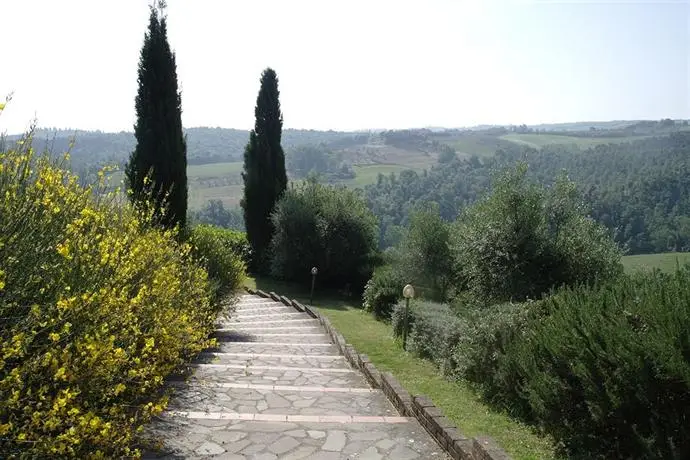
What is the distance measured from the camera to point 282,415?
6117 millimetres

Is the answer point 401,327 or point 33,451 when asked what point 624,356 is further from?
point 401,327

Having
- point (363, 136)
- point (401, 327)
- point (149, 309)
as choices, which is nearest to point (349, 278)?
point (401, 327)

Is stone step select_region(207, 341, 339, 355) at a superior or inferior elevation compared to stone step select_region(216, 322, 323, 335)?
superior

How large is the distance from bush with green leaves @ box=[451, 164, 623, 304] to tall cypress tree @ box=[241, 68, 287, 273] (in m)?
14.5

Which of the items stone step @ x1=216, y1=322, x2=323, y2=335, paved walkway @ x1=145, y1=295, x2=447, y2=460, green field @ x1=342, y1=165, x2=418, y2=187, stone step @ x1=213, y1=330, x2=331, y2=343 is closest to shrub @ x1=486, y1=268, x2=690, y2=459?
paved walkway @ x1=145, y1=295, x2=447, y2=460

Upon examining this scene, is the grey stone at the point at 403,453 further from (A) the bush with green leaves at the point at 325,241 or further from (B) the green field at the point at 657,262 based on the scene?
(A) the bush with green leaves at the point at 325,241

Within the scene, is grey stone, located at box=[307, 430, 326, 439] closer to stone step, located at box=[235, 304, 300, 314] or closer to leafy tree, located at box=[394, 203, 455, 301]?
stone step, located at box=[235, 304, 300, 314]

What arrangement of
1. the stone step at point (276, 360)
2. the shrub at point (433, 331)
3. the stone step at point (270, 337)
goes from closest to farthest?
the stone step at point (276, 360) → the shrub at point (433, 331) → the stone step at point (270, 337)

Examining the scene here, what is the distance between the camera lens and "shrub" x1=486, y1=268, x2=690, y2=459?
4.87 meters

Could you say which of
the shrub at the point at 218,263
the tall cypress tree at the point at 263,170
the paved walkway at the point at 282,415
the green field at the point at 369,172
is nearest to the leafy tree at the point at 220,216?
the green field at the point at 369,172

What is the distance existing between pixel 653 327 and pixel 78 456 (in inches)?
200

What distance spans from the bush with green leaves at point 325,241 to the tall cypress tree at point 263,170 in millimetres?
2195

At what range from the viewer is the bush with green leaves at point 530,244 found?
1405 cm

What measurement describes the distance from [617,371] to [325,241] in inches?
775
